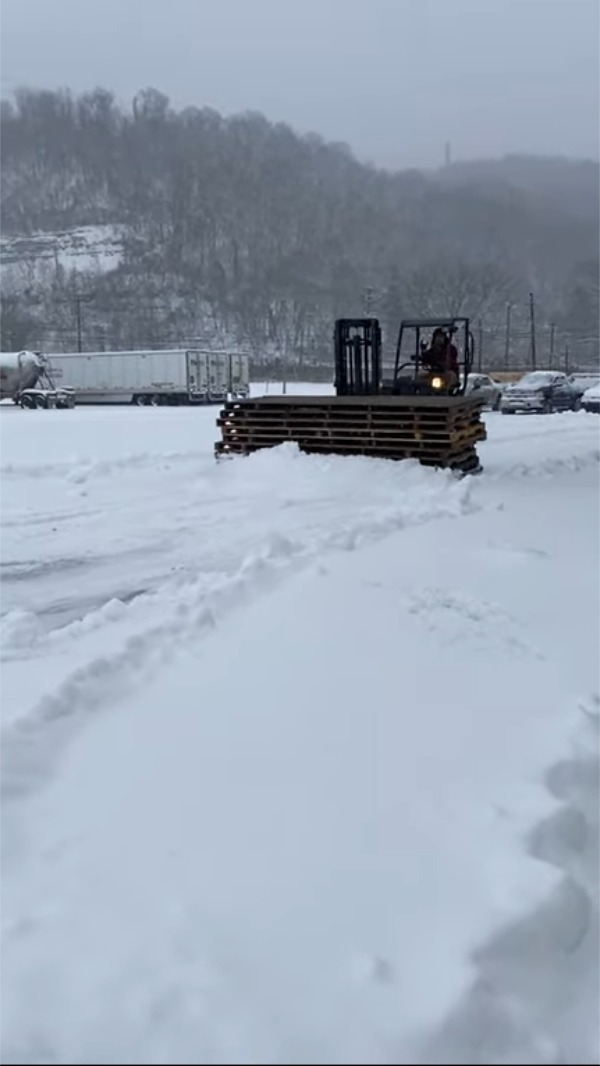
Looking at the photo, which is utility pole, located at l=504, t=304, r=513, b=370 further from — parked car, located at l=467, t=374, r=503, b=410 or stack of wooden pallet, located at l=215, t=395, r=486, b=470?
stack of wooden pallet, located at l=215, t=395, r=486, b=470

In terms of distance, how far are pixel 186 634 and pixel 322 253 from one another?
9416 centimetres

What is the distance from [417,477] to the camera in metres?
11.1

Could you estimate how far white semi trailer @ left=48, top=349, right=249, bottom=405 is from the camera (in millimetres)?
46094

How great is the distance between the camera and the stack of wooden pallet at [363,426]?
459 inches

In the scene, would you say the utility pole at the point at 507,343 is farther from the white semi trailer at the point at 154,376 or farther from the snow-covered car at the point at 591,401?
the snow-covered car at the point at 591,401

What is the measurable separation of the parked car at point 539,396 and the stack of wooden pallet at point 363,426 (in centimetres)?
1801

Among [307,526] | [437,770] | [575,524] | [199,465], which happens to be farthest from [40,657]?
[199,465]

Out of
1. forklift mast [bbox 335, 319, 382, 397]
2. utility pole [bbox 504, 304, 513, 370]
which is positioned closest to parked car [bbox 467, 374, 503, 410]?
forklift mast [bbox 335, 319, 382, 397]

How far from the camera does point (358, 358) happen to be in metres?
14.8

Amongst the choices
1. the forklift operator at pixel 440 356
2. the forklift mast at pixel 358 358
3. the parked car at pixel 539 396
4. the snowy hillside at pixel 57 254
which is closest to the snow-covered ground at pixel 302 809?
the forklift mast at pixel 358 358

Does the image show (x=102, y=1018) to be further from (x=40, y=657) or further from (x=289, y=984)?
(x=40, y=657)

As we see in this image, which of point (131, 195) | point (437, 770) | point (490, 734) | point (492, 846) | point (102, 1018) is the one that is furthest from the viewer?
point (131, 195)

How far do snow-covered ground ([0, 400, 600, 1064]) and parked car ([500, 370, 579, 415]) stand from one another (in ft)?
78.9

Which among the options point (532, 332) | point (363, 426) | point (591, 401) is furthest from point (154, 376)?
point (363, 426)
